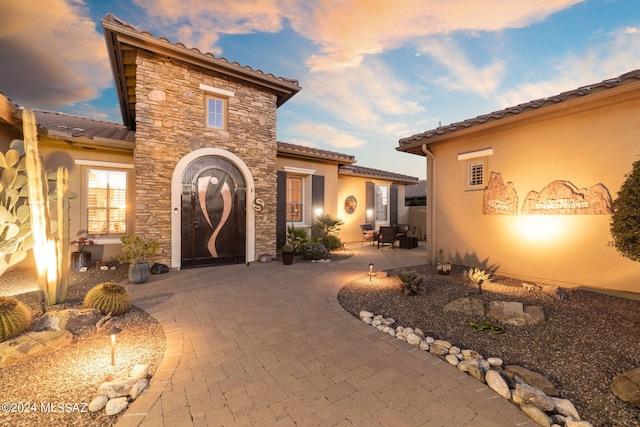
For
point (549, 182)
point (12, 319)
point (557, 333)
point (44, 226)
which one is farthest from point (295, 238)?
point (549, 182)

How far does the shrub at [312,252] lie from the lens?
26.9 feet

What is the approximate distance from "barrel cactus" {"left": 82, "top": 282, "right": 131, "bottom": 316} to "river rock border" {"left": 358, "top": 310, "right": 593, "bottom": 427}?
401 centimetres

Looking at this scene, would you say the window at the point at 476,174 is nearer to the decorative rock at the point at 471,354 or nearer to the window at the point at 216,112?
the decorative rock at the point at 471,354

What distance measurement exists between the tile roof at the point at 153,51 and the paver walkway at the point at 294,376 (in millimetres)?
5932

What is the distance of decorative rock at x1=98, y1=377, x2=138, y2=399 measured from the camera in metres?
2.07

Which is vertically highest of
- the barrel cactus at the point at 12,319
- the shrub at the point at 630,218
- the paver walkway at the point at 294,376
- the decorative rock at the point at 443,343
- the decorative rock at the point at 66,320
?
the shrub at the point at 630,218

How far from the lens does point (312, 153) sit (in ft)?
31.8

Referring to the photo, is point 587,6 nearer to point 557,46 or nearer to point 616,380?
point 557,46

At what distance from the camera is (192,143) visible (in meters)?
6.94

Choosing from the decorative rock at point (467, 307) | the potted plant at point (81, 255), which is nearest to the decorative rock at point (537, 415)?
the decorative rock at point (467, 307)

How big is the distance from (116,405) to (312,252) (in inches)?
252

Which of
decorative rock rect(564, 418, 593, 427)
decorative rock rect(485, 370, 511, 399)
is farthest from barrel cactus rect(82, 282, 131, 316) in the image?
decorative rock rect(564, 418, 593, 427)

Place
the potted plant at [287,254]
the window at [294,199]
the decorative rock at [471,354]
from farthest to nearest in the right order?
the window at [294,199]
the potted plant at [287,254]
the decorative rock at [471,354]

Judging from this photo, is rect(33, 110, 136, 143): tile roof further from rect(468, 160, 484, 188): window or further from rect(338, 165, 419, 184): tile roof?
rect(468, 160, 484, 188): window
